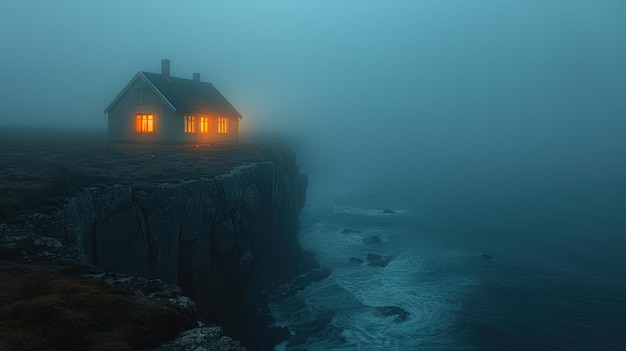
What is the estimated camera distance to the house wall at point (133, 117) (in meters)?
49.7

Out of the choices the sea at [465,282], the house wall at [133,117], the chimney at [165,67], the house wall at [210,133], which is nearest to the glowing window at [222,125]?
the house wall at [210,133]

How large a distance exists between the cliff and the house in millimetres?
15295

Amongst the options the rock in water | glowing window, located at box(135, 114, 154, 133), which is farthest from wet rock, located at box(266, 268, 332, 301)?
glowing window, located at box(135, 114, 154, 133)

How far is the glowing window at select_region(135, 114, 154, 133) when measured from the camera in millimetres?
50938

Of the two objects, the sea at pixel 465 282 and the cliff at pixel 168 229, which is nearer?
the cliff at pixel 168 229

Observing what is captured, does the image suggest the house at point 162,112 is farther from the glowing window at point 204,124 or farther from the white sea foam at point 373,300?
the white sea foam at point 373,300

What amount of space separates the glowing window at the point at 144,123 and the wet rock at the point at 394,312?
113ft

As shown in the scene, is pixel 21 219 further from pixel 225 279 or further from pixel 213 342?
pixel 225 279

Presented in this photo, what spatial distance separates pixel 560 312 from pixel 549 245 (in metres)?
26.2

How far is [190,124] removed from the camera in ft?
170

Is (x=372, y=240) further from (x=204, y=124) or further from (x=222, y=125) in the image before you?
(x=204, y=124)

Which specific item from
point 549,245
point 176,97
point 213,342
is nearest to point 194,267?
point 213,342

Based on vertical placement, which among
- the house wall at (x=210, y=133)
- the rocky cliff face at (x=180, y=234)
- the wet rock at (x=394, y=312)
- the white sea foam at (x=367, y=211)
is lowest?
the white sea foam at (x=367, y=211)

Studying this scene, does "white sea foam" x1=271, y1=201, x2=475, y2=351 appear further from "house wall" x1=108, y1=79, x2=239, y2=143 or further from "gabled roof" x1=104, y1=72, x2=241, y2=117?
"gabled roof" x1=104, y1=72, x2=241, y2=117
